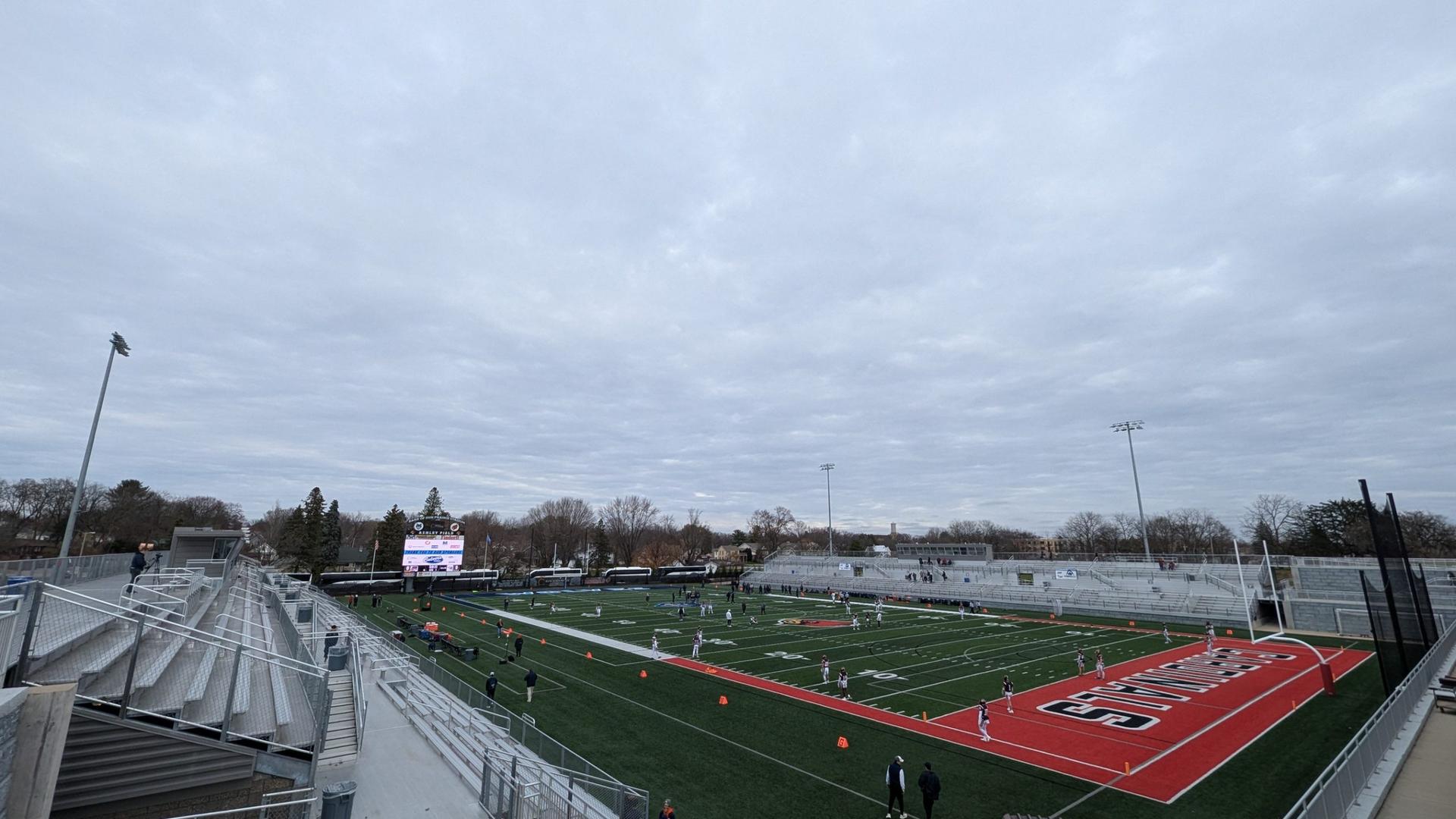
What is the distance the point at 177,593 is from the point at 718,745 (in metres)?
16.1

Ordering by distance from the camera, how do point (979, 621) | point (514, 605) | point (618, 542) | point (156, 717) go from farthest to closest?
1. point (618, 542)
2. point (514, 605)
3. point (979, 621)
4. point (156, 717)

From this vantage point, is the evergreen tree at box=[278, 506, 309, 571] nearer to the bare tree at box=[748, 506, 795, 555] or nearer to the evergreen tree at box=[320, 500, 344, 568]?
the evergreen tree at box=[320, 500, 344, 568]

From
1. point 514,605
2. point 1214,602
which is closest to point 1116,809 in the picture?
point 1214,602

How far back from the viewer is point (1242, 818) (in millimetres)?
13391

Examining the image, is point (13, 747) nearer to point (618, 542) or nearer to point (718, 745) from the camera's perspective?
point (718, 745)

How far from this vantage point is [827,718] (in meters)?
21.1

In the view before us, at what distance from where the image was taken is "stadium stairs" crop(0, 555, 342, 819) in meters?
8.79

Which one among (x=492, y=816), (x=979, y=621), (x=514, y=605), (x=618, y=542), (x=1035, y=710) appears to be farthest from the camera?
(x=618, y=542)

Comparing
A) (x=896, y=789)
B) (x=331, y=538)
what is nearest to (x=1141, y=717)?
(x=896, y=789)

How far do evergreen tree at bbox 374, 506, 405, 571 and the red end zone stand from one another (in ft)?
223

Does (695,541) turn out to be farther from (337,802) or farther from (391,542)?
(337,802)

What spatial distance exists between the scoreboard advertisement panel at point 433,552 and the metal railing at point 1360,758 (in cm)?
6037

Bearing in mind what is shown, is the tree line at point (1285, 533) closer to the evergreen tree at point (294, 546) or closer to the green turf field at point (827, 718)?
the green turf field at point (827, 718)

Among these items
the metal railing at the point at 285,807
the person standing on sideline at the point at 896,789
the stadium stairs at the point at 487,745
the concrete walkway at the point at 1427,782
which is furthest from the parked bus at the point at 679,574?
the concrete walkway at the point at 1427,782
